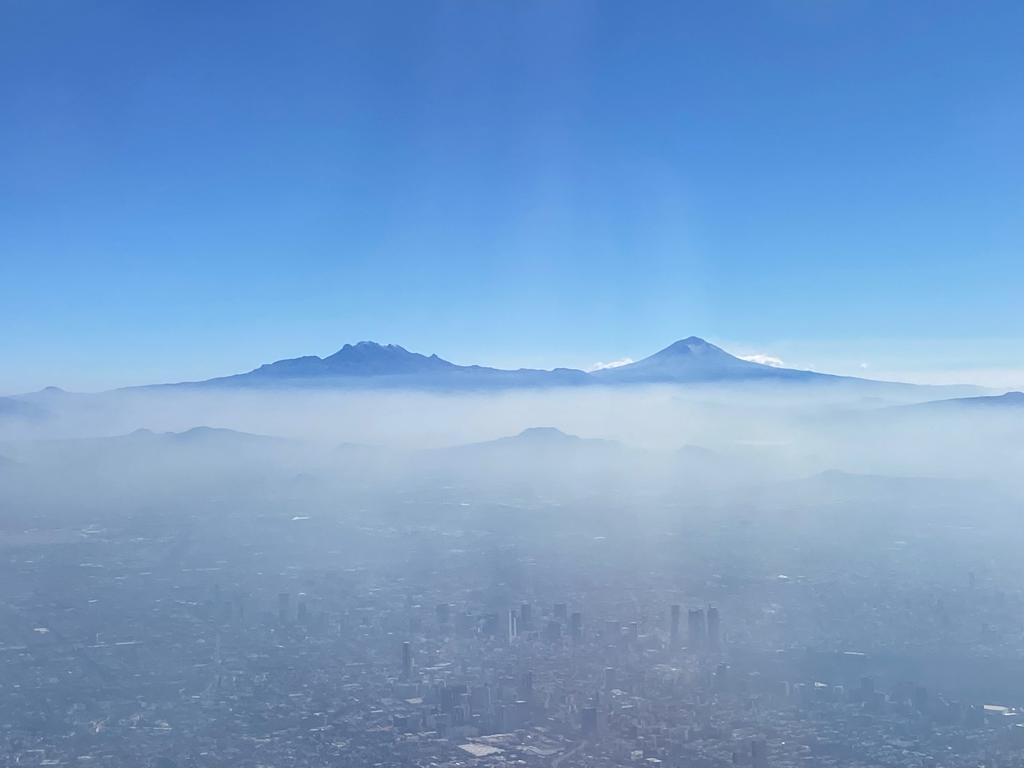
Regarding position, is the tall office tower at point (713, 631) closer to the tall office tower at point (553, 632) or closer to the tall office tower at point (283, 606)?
the tall office tower at point (553, 632)

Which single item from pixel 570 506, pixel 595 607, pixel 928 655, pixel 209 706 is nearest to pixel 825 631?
pixel 928 655

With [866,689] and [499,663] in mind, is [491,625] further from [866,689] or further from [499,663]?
[866,689]

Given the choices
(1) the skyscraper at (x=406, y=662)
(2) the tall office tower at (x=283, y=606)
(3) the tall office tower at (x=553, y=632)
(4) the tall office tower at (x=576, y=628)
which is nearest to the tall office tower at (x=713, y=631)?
(4) the tall office tower at (x=576, y=628)

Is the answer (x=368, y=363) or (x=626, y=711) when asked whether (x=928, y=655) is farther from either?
(x=368, y=363)

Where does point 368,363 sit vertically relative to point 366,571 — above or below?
above

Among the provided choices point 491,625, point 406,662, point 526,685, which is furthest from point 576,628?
point 406,662

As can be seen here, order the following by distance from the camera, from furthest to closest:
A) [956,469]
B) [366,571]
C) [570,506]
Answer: [956,469]
[570,506]
[366,571]
